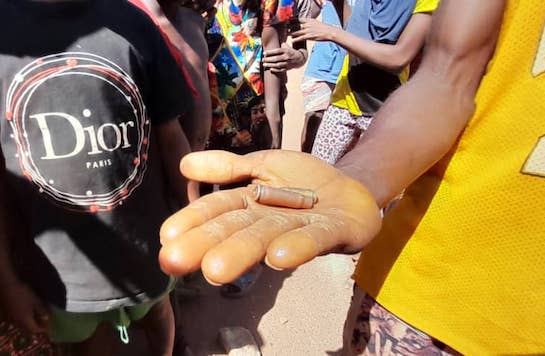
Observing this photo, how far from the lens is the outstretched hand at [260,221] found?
82 centimetres

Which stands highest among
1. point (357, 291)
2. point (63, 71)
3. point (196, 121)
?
point (63, 71)

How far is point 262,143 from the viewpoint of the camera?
2.87 metres

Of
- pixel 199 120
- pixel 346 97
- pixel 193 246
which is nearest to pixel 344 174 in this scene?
pixel 193 246

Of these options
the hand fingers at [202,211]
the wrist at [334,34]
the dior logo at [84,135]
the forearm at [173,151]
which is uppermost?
the hand fingers at [202,211]

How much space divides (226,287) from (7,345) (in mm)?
1435

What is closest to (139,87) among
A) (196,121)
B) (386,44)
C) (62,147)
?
(62,147)

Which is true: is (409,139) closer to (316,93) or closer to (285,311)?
(285,311)

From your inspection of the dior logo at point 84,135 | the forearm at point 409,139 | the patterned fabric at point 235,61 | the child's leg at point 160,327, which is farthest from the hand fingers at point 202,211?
the patterned fabric at point 235,61

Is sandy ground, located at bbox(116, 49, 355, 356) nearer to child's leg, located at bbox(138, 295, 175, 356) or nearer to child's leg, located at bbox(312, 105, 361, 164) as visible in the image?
child's leg, located at bbox(138, 295, 175, 356)

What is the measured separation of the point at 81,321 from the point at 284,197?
1118mm

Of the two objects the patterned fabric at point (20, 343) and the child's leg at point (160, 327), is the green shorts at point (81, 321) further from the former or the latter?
the child's leg at point (160, 327)

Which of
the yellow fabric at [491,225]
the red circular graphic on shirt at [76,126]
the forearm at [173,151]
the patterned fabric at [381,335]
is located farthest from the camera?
the forearm at [173,151]

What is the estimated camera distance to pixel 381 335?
1338mm

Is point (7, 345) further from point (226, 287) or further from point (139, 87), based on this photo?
point (226, 287)
